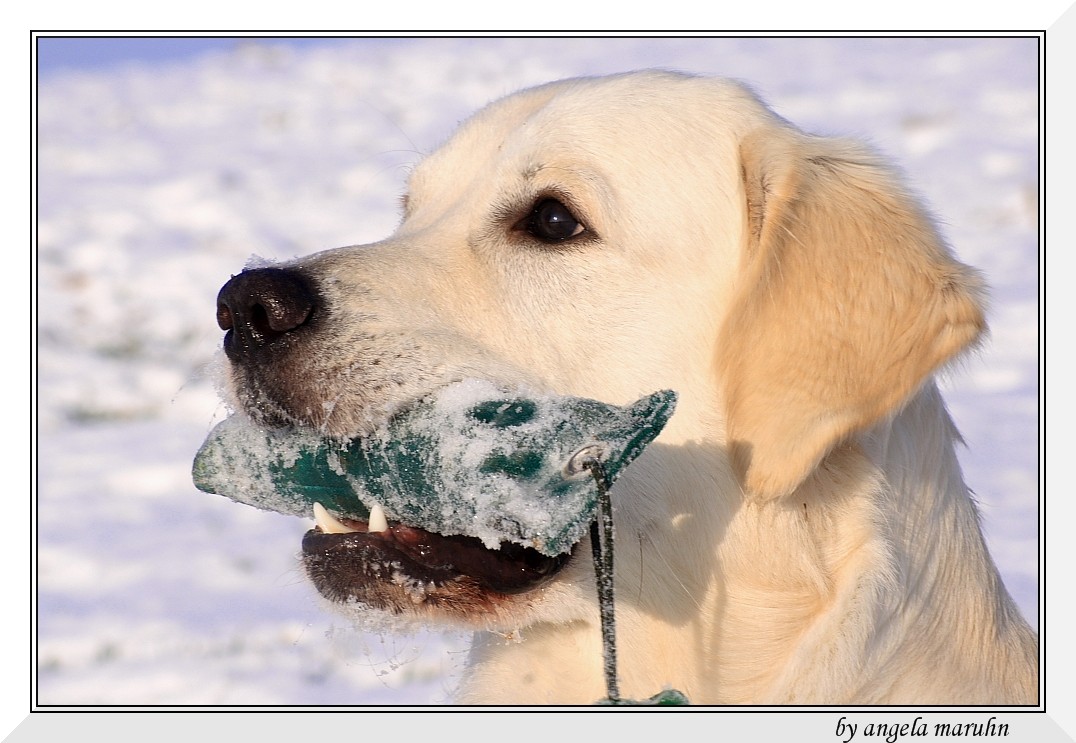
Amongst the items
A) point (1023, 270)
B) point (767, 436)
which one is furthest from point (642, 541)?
point (1023, 270)

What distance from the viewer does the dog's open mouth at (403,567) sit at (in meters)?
2.77

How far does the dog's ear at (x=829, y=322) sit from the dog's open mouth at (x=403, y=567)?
65 cm

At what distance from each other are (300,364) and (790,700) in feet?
4.50

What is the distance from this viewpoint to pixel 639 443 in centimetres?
259

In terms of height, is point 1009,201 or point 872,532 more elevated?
point 1009,201

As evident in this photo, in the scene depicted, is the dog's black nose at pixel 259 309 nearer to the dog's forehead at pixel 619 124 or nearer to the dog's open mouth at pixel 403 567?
the dog's open mouth at pixel 403 567

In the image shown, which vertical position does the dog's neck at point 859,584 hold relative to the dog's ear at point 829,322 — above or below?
below

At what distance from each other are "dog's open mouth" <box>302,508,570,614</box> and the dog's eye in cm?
80

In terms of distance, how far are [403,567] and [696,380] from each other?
33.3 inches

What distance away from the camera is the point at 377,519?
9.04ft

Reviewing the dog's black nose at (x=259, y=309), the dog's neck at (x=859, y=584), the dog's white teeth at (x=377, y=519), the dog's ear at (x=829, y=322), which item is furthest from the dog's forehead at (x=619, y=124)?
the dog's white teeth at (x=377, y=519)

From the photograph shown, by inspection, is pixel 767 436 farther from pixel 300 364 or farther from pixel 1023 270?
pixel 1023 270

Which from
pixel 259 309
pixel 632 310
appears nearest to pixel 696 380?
pixel 632 310

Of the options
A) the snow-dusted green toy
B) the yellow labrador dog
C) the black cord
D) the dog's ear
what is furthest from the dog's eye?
the black cord
